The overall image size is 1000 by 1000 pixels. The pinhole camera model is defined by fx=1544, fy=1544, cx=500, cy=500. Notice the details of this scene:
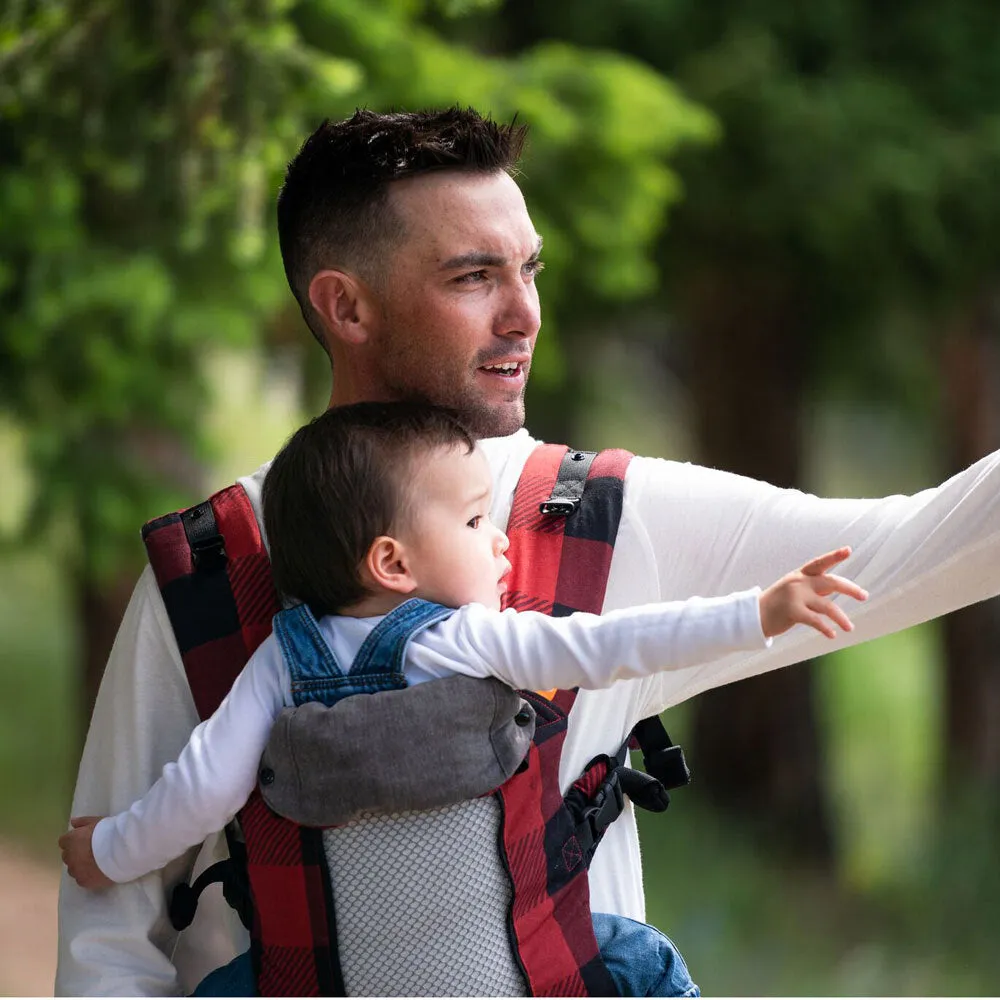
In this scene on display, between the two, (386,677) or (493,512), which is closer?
(386,677)

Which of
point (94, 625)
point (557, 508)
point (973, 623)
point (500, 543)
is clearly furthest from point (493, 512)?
point (973, 623)

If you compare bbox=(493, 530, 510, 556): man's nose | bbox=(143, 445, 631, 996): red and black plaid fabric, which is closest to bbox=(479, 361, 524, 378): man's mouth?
bbox=(143, 445, 631, 996): red and black plaid fabric

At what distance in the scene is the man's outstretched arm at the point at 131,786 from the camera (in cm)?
217

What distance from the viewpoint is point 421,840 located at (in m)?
1.91

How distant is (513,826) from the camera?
A: 1.94m

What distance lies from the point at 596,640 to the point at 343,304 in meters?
0.83

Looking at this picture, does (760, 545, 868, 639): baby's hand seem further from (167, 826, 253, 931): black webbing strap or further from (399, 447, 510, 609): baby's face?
(167, 826, 253, 931): black webbing strap

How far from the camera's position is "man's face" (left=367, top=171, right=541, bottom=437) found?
228cm

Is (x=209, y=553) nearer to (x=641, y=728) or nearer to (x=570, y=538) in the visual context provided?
(x=570, y=538)

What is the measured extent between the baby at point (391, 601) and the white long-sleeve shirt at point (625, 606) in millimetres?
140

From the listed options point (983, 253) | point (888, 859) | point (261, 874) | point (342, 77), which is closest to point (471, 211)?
point (261, 874)

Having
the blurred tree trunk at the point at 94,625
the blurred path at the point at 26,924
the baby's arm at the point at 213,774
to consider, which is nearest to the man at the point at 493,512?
the baby's arm at the point at 213,774

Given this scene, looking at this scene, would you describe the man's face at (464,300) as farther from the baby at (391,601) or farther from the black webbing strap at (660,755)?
the black webbing strap at (660,755)

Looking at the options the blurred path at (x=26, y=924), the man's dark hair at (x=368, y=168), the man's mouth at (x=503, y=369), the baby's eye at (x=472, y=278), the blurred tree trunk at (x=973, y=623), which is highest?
the man's dark hair at (x=368, y=168)
